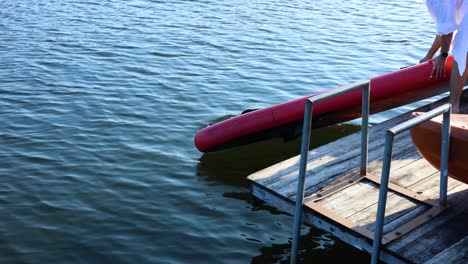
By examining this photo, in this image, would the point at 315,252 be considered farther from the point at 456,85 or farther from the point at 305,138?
the point at 456,85

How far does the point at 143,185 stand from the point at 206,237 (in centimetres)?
124

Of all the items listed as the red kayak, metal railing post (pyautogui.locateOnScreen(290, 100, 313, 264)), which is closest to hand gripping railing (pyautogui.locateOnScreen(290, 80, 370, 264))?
metal railing post (pyautogui.locateOnScreen(290, 100, 313, 264))

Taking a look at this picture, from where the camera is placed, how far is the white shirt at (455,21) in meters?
6.09

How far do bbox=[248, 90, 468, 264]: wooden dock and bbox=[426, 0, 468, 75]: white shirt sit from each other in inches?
37.2

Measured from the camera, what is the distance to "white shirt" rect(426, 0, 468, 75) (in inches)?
240

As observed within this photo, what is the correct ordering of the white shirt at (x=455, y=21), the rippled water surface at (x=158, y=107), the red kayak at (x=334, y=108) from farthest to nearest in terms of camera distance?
the red kayak at (x=334, y=108) → the rippled water surface at (x=158, y=107) → the white shirt at (x=455, y=21)

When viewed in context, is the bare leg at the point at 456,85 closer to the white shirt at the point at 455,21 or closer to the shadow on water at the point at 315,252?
the white shirt at the point at 455,21

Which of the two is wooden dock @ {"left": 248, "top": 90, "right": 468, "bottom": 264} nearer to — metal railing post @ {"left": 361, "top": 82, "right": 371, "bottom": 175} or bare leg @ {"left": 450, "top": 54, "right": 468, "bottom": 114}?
metal railing post @ {"left": 361, "top": 82, "right": 371, "bottom": 175}

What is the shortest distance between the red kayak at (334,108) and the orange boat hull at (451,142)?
251cm

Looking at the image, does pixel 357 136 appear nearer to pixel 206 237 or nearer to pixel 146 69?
pixel 206 237

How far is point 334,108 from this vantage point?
26.6 ft

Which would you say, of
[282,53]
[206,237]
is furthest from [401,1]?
[206,237]

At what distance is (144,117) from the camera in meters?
9.16

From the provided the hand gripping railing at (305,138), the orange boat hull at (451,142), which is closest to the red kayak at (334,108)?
the hand gripping railing at (305,138)
